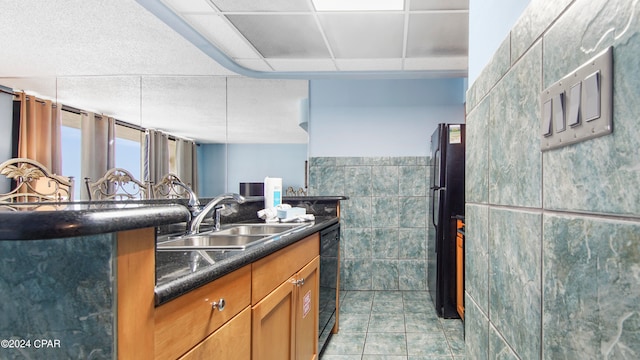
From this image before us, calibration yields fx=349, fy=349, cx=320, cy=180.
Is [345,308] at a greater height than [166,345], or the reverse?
[166,345]

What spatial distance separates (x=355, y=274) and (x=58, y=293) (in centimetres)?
371

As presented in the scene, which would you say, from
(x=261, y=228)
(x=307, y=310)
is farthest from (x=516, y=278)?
(x=261, y=228)

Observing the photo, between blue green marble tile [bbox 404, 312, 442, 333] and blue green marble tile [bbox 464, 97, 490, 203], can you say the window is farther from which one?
blue green marble tile [bbox 464, 97, 490, 203]

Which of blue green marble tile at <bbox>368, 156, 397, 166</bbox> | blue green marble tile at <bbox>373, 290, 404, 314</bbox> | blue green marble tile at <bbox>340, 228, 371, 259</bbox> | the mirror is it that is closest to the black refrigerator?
blue green marble tile at <bbox>373, 290, 404, 314</bbox>

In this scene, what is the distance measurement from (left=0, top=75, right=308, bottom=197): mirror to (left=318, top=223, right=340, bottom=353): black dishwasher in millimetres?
1677

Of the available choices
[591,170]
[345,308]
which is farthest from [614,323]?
[345,308]

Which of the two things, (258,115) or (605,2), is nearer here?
(605,2)

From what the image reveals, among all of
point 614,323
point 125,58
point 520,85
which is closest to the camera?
point 614,323

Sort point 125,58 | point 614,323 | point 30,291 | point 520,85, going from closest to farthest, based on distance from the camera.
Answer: point 614,323, point 30,291, point 520,85, point 125,58

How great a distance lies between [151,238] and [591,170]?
2.24ft

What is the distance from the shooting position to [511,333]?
707 millimetres

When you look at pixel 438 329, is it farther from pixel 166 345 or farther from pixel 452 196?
pixel 166 345

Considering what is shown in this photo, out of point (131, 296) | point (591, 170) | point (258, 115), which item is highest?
point (258, 115)

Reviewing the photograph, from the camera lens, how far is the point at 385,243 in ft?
13.2
